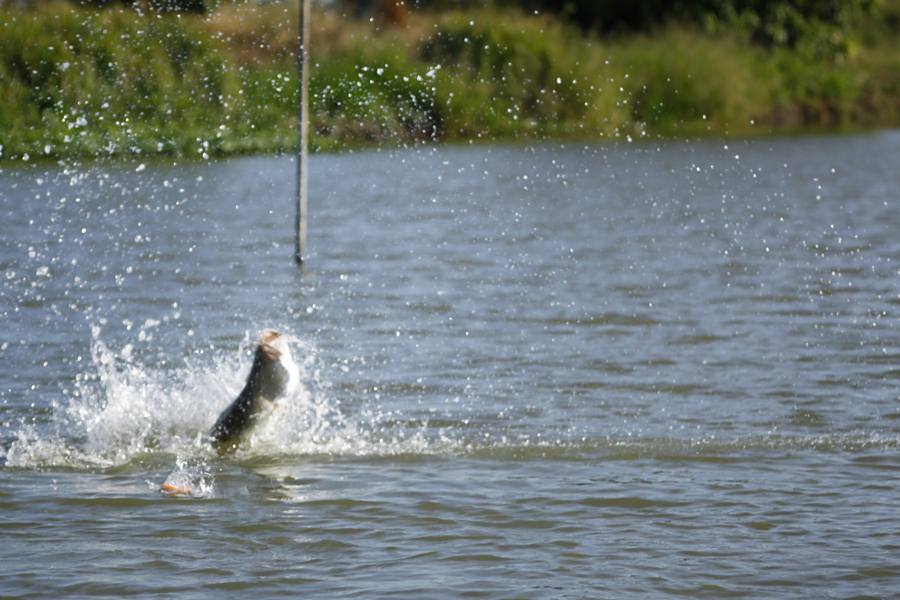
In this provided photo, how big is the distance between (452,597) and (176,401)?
11.9 ft

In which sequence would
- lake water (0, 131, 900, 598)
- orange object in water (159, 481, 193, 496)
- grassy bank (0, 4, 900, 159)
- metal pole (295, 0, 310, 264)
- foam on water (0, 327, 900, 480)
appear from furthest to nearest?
grassy bank (0, 4, 900, 159) < metal pole (295, 0, 310, 264) < foam on water (0, 327, 900, 480) < orange object in water (159, 481, 193, 496) < lake water (0, 131, 900, 598)

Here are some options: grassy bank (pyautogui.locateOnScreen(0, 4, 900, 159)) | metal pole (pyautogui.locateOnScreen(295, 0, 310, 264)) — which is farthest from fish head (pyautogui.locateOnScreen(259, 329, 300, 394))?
grassy bank (pyautogui.locateOnScreen(0, 4, 900, 159))

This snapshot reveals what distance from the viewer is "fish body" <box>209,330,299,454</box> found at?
7699mm

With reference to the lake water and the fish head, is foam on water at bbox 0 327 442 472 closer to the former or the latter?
the lake water

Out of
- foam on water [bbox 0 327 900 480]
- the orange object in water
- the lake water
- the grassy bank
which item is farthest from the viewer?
the grassy bank

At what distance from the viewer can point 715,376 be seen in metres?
10.5

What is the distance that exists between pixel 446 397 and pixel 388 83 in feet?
38.5

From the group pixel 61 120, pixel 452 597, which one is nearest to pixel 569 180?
pixel 61 120

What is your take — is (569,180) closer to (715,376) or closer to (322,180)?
(322,180)

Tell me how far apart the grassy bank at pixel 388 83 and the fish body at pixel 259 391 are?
6.77 metres

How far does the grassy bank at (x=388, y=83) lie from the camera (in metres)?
15.1

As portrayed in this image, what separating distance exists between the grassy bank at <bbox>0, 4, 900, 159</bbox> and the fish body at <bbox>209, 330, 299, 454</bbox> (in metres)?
A: 6.77

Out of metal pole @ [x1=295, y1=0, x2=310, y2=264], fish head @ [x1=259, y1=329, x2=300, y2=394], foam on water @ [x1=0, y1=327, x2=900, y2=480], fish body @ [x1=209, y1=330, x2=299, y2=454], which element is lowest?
foam on water @ [x1=0, y1=327, x2=900, y2=480]

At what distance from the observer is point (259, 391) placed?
7.96m
